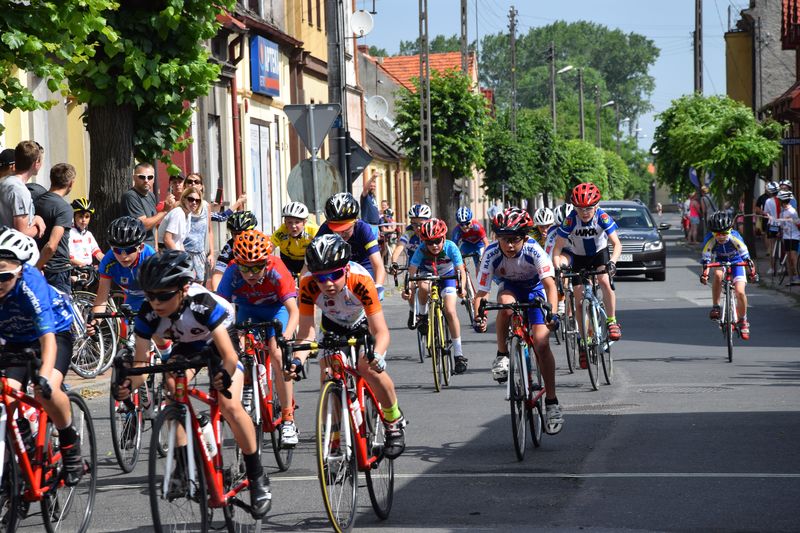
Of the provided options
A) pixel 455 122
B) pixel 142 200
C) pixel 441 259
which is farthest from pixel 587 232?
pixel 455 122

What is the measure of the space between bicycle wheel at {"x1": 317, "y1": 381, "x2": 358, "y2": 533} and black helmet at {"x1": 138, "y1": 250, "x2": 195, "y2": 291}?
3.48 feet

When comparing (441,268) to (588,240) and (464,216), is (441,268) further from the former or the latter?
(464,216)

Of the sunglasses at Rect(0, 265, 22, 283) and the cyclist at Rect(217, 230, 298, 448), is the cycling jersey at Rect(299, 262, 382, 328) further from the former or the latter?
the sunglasses at Rect(0, 265, 22, 283)

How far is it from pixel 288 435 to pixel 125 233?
1875 mm

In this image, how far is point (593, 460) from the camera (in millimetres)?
9539

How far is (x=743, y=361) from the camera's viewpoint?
622 inches

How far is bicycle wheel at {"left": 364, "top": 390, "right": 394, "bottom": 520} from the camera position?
7668 mm

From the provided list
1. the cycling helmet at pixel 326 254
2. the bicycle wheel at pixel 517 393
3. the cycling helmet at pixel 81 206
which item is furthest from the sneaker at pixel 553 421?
Result: the cycling helmet at pixel 81 206

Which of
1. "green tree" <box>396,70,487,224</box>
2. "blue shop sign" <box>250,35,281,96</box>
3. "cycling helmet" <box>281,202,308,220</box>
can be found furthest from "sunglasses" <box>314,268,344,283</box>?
"green tree" <box>396,70,487,224</box>

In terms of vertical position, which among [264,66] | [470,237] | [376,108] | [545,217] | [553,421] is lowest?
[553,421]

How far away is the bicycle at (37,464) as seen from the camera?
266 inches

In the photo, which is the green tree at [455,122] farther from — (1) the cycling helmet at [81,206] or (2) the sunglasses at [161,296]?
(2) the sunglasses at [161,296]

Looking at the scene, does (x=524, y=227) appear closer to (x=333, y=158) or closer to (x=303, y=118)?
(x=303, y=118)

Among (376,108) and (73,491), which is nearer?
(73,491)
